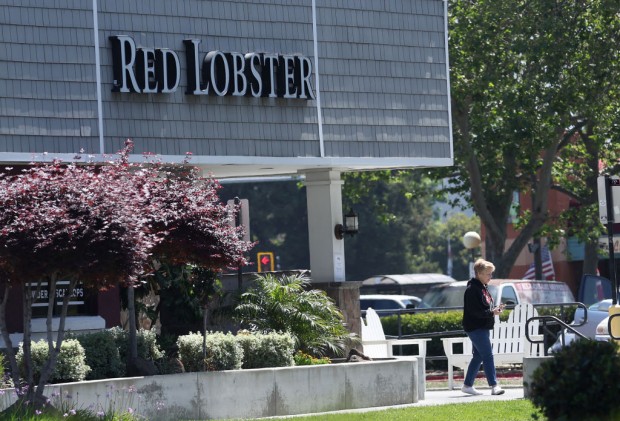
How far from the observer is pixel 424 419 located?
1284 centimetres

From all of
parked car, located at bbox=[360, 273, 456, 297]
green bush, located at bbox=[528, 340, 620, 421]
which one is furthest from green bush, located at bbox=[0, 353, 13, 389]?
parked car, located at bbox=[360, 273, 456, 297]

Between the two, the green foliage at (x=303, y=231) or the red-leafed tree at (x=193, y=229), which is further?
the green foliage at (x=303, y=231)

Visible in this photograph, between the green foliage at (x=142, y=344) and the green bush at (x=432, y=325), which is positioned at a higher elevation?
the green foliage at (x=142, y=344)

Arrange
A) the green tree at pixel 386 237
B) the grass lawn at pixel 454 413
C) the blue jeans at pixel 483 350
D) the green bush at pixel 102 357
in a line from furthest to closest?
the green tree at pixel 386 237 < the blue jeans at pixel 483 350 < the green bush at pixel 102 357 < the grass lawn at pixel 454 413

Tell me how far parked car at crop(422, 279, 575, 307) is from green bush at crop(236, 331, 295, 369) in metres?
11.8

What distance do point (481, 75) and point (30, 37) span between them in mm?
14522

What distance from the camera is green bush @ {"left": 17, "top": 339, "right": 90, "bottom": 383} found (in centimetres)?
1345

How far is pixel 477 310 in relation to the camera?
599 inches

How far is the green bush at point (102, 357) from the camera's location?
14.1 m

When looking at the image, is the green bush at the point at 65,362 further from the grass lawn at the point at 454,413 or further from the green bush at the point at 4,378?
the grass lawn at the point at 454,413

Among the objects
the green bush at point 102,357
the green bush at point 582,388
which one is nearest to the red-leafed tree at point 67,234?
the green bush at point 102,357

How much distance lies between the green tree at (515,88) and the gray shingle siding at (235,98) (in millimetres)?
7718

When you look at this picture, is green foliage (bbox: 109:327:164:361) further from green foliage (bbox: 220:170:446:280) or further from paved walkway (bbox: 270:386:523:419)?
green foliage (bbox: 220:170:446:280)

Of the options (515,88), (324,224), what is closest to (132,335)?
(324,224)
